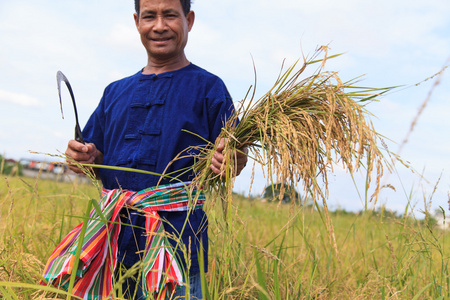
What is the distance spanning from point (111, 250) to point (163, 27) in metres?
1.24

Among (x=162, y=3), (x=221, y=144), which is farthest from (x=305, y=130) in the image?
(x=162, y=3)

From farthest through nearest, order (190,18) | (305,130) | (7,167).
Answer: (7,167)
(190,18)
(305,130)

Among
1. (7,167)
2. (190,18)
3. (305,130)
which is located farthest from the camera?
(7,167)

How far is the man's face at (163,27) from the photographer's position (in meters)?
2.35

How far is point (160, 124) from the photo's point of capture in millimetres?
2240

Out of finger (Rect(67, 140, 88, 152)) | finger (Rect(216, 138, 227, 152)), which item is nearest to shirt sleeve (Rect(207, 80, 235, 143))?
finger (Rect(216, 138, 227, 152))

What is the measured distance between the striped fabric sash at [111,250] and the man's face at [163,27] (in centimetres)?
80

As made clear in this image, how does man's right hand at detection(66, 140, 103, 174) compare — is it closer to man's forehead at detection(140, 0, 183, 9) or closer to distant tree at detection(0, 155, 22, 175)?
man's forehead at detection(140, 0, 183, 9)

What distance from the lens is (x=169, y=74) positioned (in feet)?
7.84

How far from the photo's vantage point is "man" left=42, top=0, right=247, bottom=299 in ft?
7.14

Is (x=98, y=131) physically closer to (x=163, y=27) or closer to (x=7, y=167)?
(x=163, y=27)

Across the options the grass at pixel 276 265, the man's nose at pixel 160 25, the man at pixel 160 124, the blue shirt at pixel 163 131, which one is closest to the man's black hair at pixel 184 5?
the man at pixel 160 124

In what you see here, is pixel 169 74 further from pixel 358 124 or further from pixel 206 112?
pixel 358 124

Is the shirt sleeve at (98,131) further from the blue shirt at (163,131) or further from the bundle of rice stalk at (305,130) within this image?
the bundle of rice stalk at (305,130)
